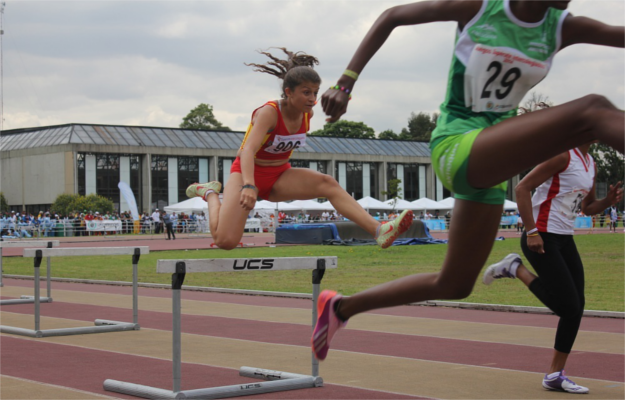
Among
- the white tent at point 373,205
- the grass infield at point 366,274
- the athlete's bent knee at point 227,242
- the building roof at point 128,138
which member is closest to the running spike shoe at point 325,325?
the athlete's bent knee at point 227,242

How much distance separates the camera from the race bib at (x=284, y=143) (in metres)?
6.90

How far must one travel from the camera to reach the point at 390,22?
13.3ft

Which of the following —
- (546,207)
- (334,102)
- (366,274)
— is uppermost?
(334,102)

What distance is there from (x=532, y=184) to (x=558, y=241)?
0.51 meters

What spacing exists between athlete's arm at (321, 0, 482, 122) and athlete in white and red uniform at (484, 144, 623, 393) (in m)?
2.80

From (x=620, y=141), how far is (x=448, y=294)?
1.39m

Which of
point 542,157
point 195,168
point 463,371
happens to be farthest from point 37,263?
point 195,168

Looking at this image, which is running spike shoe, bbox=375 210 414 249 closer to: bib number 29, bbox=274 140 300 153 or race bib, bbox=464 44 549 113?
bib number 29, bbox=274 140 300 153

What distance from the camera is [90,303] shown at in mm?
14414

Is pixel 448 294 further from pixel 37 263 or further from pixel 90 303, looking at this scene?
pixel 90 303

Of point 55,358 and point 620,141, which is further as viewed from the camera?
point 55,358

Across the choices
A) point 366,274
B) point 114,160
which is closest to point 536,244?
point 366,274

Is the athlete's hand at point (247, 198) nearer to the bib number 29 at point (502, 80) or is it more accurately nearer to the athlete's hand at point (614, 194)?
the bib number 29 at point (502, 80)

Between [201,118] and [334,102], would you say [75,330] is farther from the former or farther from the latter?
[201,118]
